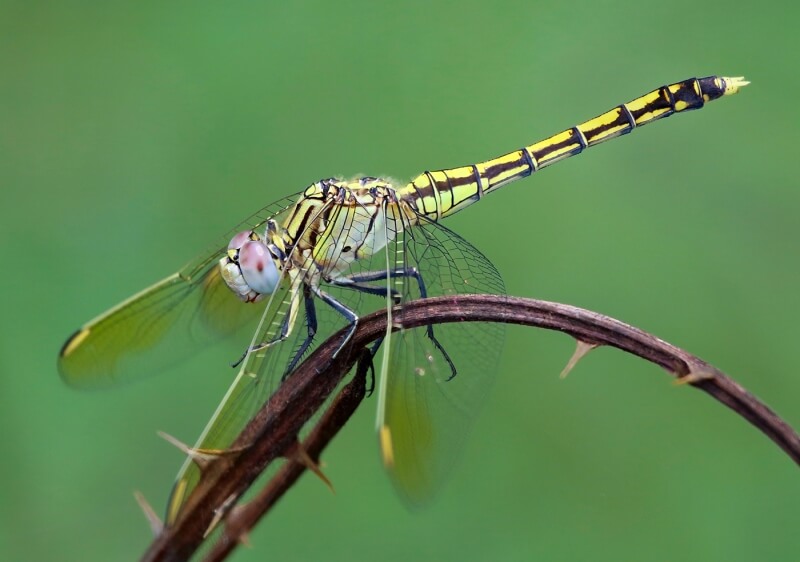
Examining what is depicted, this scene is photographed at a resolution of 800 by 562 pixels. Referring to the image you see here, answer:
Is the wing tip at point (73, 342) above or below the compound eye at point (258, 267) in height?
above

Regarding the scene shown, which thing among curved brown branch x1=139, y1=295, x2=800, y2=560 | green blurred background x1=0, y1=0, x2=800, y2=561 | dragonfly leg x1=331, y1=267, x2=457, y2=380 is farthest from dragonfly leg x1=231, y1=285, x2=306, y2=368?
green blurred background x1=0, y1=0, x2=800, y2=561

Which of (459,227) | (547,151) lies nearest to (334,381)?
(547,151)

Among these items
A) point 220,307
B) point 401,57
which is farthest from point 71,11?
point 220,307

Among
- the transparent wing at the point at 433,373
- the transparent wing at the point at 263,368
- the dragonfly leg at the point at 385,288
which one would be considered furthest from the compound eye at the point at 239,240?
the transparent wing at the point at 433,373

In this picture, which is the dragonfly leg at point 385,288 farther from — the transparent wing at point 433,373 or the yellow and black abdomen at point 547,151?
the yellow and black abdomen at point 547,151

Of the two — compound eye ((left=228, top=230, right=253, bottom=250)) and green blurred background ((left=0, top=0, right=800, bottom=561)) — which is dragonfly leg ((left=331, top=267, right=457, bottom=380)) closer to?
compound eye ((left=228, top=230, right=253, bottom=250))

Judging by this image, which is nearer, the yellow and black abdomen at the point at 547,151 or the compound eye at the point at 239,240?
the compound eye at the point at 239,240

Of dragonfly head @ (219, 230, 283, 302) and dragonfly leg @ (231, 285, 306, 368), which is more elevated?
dragonfly head @ (219, 230, 283, 302)

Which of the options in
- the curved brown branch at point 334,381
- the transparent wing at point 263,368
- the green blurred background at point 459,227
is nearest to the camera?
the curved brown branch at point 334,381

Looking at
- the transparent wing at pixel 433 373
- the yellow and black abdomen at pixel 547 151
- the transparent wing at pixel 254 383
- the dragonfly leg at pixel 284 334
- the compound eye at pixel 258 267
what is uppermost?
the compound eye at pixel 258 267
